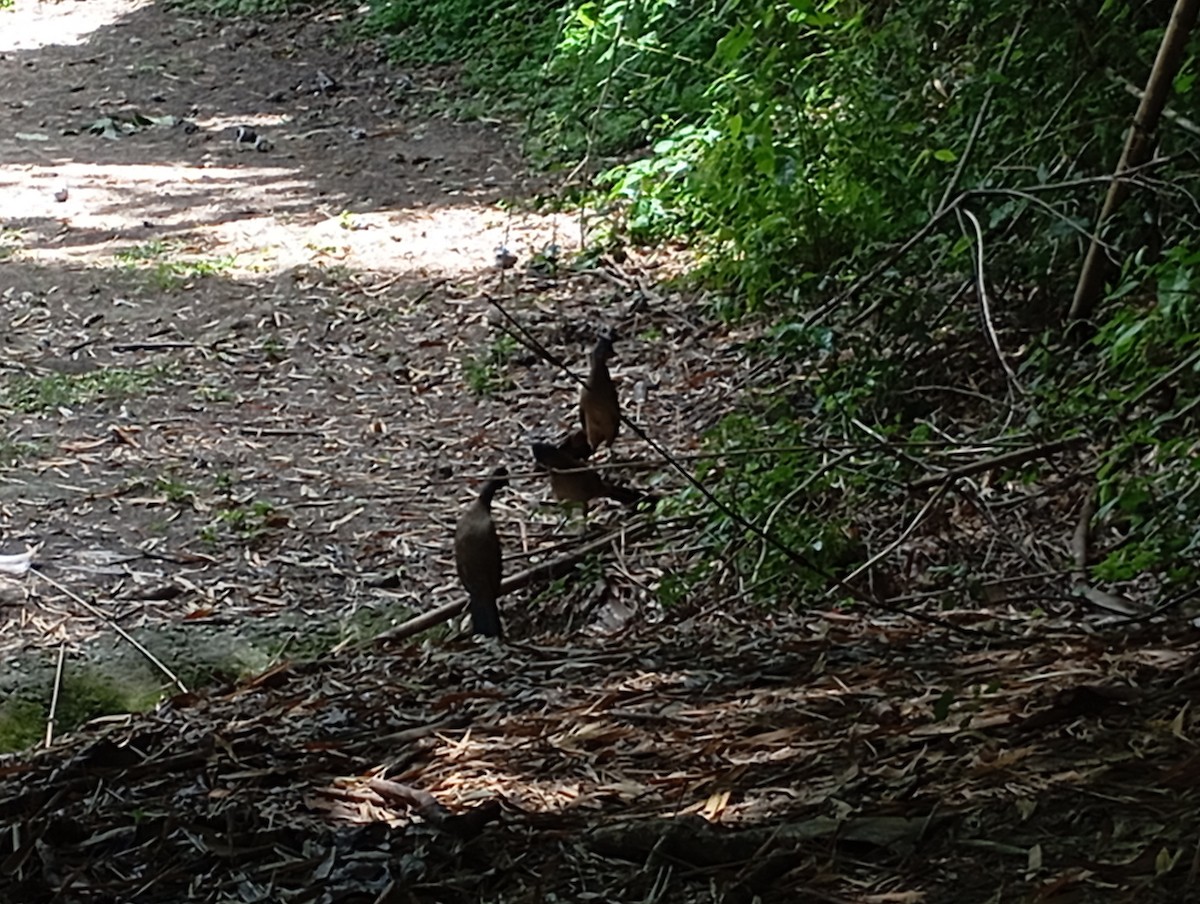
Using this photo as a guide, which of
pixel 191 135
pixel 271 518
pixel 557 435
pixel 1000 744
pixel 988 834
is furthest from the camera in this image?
pixel 191 135

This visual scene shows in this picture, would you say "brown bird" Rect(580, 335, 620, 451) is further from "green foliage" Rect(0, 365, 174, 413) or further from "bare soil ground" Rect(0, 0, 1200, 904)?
"green foliage" Rect(0, 365, 174, 413)

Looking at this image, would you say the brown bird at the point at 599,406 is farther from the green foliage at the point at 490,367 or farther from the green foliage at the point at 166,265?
the green foliage at the point at 166,265

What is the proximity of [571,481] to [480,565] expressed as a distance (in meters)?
0.61

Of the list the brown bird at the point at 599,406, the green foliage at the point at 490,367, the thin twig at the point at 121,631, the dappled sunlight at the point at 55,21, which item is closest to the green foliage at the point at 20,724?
the thin twig at the point at 121,631

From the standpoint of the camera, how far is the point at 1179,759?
7.34 ft

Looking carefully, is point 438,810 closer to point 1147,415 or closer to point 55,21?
point 1147,415

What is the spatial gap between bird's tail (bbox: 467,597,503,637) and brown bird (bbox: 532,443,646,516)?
1.92ft

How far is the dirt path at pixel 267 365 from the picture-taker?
14.8 ft

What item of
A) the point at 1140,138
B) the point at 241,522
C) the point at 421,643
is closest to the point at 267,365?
the point at 241,522

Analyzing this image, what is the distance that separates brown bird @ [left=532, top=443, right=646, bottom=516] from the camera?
4484 millimetres

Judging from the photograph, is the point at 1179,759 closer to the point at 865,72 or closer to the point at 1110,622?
the point at 1110,622

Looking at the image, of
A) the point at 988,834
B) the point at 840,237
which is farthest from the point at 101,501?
the point at 988,834

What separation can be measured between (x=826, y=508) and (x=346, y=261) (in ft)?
14.2

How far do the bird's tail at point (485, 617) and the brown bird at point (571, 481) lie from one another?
0.59 meters
